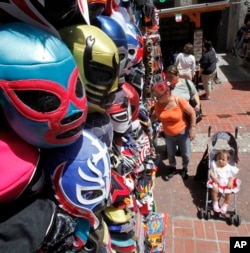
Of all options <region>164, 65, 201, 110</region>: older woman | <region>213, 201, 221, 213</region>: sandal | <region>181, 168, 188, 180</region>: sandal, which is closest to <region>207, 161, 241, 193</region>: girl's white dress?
<region>213, 201, 221, 213</region>: sandal

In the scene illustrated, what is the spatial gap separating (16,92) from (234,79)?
1002 centimetres

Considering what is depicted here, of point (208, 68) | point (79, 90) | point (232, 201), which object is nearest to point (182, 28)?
point (208, 68)

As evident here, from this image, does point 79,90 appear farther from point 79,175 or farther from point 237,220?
point 237,220

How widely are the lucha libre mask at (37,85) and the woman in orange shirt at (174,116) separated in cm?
274

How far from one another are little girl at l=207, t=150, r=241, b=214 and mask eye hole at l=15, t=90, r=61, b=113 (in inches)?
116

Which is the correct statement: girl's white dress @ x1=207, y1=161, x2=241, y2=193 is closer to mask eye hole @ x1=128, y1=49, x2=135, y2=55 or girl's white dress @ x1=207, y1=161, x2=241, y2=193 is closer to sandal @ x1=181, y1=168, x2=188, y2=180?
sandal @ x1=181, y1=168, x2=188, y2=180

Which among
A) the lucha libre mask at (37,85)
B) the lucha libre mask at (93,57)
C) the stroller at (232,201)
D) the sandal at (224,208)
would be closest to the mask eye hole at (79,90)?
the lucha libre mask at (37,85)

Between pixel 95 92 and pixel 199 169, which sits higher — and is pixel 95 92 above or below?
above

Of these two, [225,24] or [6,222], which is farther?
[225,24]

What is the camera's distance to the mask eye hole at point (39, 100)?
0.74 m

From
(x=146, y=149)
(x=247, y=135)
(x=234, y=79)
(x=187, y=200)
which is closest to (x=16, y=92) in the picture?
(x=146, y=149)

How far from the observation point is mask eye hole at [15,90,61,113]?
2.44ft

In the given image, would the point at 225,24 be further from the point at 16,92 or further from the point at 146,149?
the point at 16,92

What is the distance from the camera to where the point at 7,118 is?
0.79 m
